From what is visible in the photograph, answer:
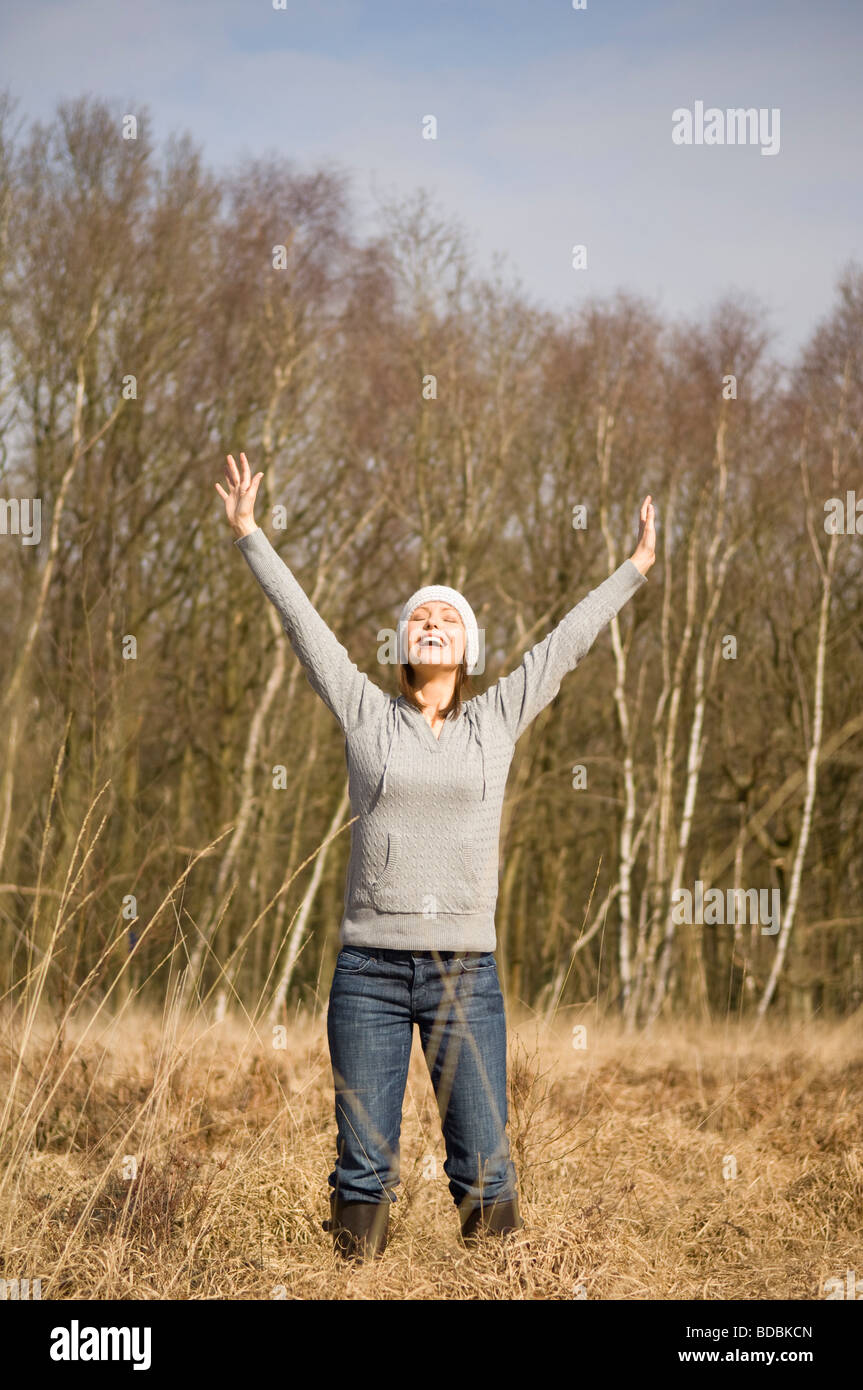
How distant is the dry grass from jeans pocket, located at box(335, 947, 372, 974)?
0.77 meters

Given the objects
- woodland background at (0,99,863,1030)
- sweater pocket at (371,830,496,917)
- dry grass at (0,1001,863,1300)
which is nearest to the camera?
sweater pocket at (371,830,496,917)

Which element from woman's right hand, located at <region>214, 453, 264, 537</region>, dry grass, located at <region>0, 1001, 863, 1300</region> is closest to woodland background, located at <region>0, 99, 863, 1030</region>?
dry grass, located at <region>0, 1001, 863, 1300</region>

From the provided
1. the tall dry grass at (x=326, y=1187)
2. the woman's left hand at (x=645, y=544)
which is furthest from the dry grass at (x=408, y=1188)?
the woman's left hand at (x=645, y=544)

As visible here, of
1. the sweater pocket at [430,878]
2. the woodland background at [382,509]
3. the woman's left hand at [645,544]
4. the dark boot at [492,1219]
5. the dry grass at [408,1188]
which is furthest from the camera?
the woodland background at [382,509]

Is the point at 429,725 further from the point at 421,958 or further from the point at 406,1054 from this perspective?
the point at 406,1054

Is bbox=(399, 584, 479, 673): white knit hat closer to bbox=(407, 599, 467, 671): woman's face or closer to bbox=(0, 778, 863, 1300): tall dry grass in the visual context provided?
bbox=(407, 599, 467, 671): woman's face

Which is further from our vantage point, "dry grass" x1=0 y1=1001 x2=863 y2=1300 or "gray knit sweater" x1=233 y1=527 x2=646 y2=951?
"dry grass" x1=0 y1=1001 x2=863 y2=1300

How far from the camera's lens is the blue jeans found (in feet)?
9.81

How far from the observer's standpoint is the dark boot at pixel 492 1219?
3.10 meters

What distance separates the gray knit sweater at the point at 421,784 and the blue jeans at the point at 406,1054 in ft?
0.24

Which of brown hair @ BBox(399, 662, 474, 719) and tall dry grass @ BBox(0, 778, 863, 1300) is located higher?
brown hair @ BBox(399, 662, 474, 719)

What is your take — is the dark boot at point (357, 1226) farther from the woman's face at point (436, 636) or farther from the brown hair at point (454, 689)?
the woman's face at point (436, 636)

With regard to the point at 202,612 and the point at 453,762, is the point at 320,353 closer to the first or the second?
the point at 202,612

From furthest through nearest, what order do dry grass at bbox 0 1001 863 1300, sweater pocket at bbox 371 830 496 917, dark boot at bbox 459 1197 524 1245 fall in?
dry grass at bbox 0 1001 863 1300, dark boot at bbox 459 1197 524 1245, sweater pocket at bbox 371 830 496 917
